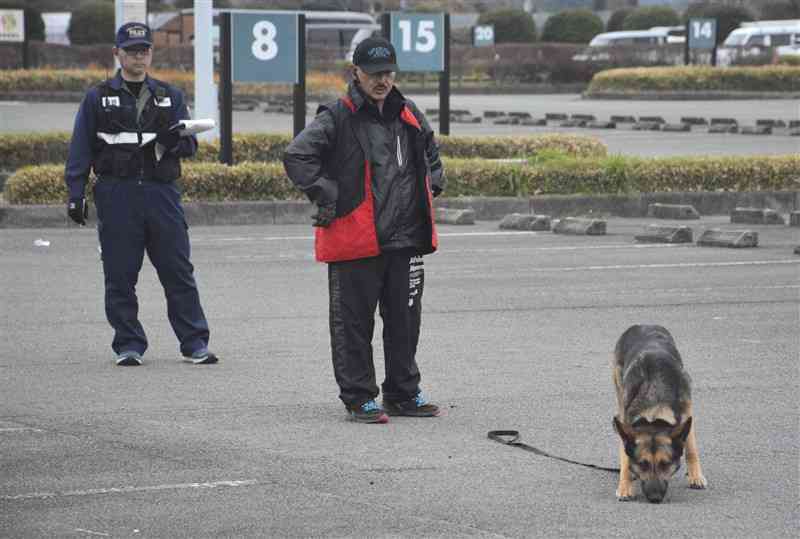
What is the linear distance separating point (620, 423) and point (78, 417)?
2.89m

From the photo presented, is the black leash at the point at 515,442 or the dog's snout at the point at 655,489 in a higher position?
the dog's snout at the point at 655,489

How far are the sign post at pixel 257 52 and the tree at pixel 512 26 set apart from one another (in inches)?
1659

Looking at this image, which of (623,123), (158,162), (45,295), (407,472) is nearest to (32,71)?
(623,123)

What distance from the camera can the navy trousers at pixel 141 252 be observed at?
9.45 meters

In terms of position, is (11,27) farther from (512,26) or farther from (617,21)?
(617,21)

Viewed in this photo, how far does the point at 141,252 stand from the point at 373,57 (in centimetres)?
230

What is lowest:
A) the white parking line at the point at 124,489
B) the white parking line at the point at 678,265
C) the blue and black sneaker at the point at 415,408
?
the white parking line at the point at 678,265

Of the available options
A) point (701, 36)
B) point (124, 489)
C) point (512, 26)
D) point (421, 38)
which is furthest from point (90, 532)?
point (512, 26)

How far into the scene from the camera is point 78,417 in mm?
8086

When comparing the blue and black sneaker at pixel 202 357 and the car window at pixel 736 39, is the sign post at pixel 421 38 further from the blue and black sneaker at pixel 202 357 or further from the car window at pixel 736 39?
the car window at pixel 736 39

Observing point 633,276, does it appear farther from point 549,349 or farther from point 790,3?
point 790,3

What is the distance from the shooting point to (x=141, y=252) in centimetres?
957

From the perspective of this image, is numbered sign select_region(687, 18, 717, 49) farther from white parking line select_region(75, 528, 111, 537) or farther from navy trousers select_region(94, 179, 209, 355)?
white parking line select_region(75, 528, 111, 537)

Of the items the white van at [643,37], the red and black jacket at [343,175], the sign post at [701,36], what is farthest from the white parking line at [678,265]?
the white van at [643,37]
